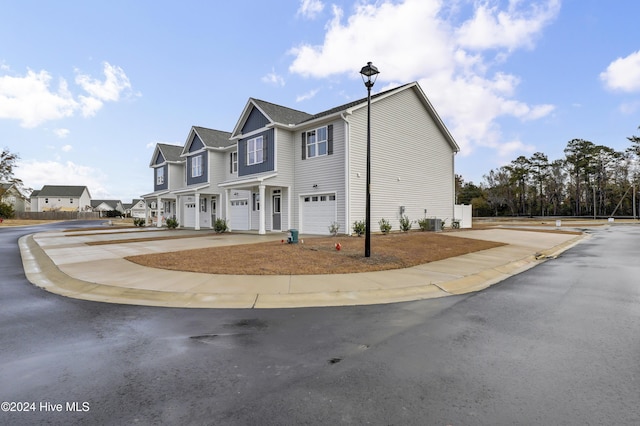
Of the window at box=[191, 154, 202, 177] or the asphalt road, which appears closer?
the asphalt road

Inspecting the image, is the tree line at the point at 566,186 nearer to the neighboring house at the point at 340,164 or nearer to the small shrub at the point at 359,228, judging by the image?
the neighboring house at the point at 340,164

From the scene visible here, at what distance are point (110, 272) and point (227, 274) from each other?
336 centimetres

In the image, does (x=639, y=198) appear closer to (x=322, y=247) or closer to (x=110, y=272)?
(x=322, y=247)

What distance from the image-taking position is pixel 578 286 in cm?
756

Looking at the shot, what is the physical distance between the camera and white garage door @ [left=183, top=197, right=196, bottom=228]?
32094 mm

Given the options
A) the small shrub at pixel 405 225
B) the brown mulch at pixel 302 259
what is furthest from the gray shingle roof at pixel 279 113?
the brown mulch at pixel 302 259

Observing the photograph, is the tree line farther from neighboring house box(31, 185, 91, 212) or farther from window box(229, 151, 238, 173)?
neighboring house box(31, 185, 91, 212)

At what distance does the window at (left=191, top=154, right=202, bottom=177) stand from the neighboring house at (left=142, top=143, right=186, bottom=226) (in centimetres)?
447

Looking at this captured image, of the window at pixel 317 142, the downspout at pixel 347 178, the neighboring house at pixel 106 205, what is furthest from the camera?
the neighboring house at pixel 106 205

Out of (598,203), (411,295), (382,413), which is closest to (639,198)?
(598,203)

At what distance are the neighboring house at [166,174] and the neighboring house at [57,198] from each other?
221ft

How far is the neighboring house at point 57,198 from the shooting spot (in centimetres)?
8394

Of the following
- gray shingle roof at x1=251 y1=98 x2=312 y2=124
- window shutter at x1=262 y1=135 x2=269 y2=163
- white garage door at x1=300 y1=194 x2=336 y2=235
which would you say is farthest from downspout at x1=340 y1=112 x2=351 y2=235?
window shutter at x1=262 y1=135 x2=269 y2=163

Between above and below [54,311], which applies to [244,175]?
above
